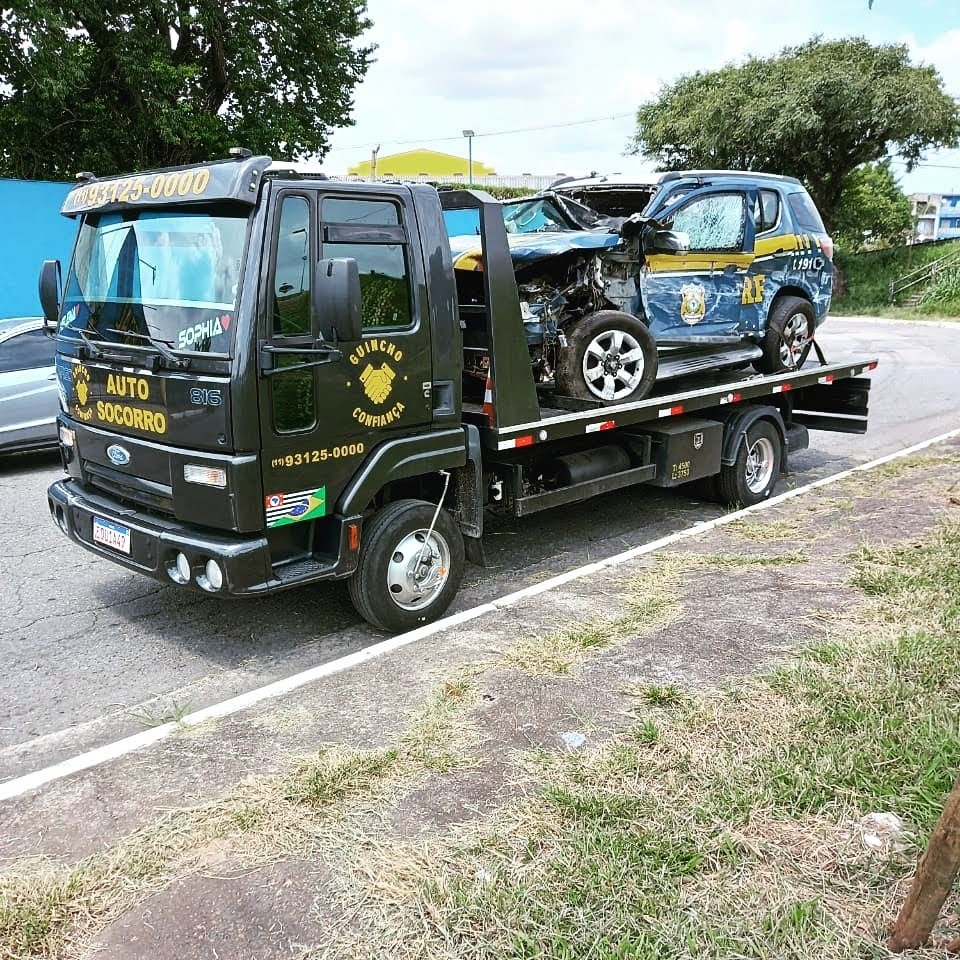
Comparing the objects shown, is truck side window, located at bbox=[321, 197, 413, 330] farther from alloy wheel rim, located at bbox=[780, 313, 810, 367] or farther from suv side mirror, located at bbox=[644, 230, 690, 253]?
alloy wheel rim, located at bbox=[780, 313, 810, 367]

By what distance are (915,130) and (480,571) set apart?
3034 centimetres

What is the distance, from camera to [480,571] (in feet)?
21.0

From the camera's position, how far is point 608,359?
21.2 feet

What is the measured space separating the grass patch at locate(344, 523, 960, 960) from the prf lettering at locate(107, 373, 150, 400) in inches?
103

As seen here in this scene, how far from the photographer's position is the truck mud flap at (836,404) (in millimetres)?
9094

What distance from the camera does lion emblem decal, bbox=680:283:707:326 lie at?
7.19 meters

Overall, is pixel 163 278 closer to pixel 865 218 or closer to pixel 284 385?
pixel 284 385

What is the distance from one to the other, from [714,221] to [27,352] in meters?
6.68

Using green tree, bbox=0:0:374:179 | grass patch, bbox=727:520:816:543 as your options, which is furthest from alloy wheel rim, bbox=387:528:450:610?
green tree, bbox=0:0:374:179

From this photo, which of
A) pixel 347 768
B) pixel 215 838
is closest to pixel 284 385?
pixel 347 768

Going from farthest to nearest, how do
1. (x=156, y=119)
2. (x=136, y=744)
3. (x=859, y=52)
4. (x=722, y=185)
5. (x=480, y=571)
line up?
1. (x=859, y=52)
2. (x=156, y=119)
3. (x=722, y=185)
4. (x=480, y=571)
5. (x=136, y=744)

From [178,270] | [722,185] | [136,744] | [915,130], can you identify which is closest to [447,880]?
[136,744]

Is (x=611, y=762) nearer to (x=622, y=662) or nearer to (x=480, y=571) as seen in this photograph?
(x=622, y=662)

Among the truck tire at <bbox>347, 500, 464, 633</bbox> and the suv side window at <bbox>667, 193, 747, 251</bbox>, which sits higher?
the suv side window at <bbox>667, 193, 747, 251</bbox>
